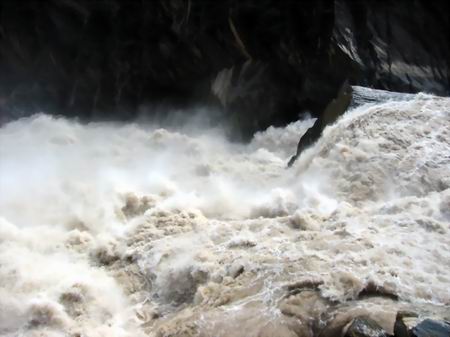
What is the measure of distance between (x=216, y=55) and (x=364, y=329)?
1471cm

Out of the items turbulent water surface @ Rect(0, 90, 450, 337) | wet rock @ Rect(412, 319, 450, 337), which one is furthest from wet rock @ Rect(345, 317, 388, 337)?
wet rock @ Rect(412, 319, 450, 337)

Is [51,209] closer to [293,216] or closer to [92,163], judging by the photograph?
[92,163]

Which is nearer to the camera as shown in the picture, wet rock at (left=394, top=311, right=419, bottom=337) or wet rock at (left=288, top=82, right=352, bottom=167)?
wet rock at (left=394, top=311, right=419, bottom=337)

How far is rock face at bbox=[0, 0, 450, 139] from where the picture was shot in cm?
1850

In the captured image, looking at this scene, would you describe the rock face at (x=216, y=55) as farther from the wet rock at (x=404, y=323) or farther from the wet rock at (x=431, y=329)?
the wet rock at (x=431, y=329)

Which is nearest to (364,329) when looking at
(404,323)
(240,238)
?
(404,323)

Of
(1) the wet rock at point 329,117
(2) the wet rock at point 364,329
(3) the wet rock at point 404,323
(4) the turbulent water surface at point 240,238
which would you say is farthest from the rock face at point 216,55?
(2) the wet rock at point 364,329

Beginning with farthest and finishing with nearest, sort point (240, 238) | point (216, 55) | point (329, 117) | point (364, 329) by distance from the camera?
point (216, 55)
point (329, 117)
point (240, 238)
point (364, 329)

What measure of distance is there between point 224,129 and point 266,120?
5.13ft

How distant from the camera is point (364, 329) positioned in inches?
271

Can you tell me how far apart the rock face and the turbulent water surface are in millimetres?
3515

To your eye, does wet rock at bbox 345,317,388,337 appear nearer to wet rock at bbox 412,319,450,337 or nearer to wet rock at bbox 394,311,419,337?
wet rock at bbox 394,311,419,337

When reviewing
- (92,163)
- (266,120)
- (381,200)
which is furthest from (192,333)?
(266,120)

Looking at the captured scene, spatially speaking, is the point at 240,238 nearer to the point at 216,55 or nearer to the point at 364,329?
the point at 364,329
